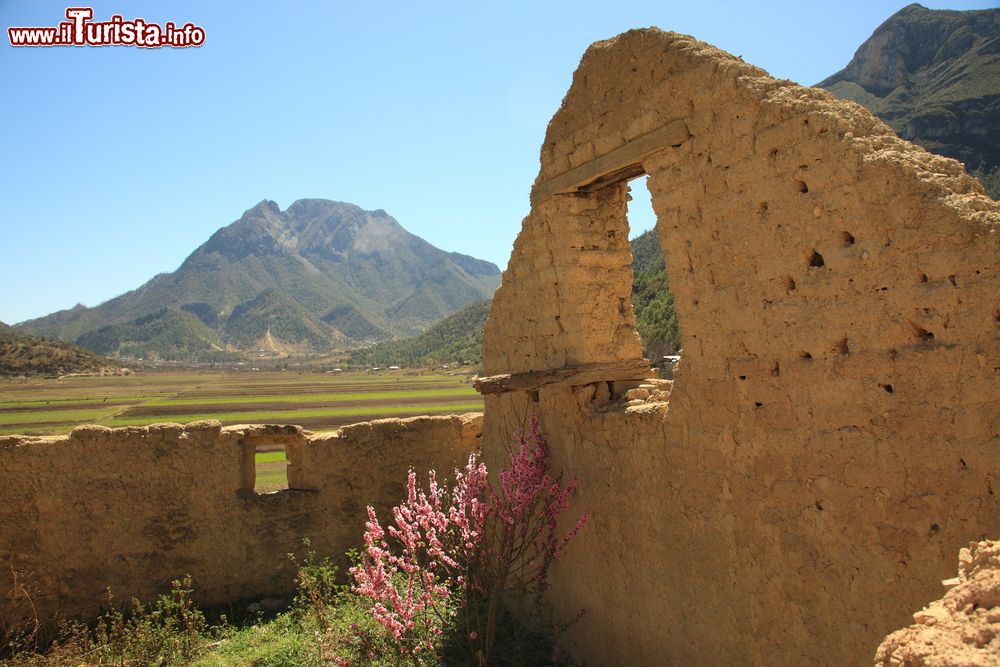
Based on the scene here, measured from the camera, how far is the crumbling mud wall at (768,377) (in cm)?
332

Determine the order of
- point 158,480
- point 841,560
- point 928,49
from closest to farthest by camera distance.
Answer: point 841,560 → point 158,480 → point 928,49

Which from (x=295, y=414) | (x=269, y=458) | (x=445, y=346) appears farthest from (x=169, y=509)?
(x=445, y=346)

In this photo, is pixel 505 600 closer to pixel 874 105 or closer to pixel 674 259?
pixel 674 259

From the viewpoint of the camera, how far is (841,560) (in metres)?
3.66

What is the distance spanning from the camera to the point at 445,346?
282ft

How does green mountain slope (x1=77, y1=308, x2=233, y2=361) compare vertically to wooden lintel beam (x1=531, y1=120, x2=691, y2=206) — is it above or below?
above

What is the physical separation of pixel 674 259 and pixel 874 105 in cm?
3287

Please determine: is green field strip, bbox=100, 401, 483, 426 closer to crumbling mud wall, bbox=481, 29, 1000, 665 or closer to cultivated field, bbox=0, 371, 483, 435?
cultivated field, bbox=0, 371, 483, 435

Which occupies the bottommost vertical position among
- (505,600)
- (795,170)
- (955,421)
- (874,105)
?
(505,600)

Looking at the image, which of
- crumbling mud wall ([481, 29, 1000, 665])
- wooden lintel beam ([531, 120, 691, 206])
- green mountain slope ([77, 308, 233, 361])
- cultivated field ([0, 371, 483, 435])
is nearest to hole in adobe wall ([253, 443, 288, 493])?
cultivated field ([0, 371, 483, 435])

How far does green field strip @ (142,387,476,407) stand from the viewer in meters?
40.9

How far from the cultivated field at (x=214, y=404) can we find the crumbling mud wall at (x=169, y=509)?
17.3 meters

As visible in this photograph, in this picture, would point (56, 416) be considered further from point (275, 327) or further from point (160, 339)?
point (275, 327)

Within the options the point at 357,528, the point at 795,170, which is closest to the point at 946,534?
the point at 795,170
